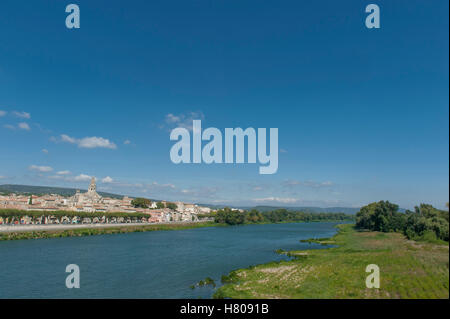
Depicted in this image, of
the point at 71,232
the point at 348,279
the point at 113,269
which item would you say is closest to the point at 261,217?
the point at 71,232

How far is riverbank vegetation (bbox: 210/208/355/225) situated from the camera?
118m

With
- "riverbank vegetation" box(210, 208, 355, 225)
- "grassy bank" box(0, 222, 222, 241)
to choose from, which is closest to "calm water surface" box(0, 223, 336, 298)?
"grassy bank" box(0, 222, 222, 241)

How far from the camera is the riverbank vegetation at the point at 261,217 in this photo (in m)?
118

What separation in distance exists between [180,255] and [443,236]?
111 feet

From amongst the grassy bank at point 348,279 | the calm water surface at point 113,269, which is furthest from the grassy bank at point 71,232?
the grassy bank at point 348,279

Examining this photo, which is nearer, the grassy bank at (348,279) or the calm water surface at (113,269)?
the grassy bank at (348,279)

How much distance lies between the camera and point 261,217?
13812cm

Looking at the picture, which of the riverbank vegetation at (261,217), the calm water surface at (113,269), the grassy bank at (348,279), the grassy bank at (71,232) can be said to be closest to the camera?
the grassy bank at (348,279)

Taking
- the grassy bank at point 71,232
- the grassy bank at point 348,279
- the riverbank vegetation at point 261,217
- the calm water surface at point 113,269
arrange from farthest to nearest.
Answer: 1. the riverbank vegetation at point 261,217
2. the grassy bank at point 71,232
3. the calm water surface at point 113,269
4. the grassy bank at point 348,279

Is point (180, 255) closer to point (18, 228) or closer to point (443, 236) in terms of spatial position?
A: point (443, 236)

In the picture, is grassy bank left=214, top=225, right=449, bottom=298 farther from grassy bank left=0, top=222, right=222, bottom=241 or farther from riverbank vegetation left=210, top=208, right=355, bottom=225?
riverbank vegetation left=210, top=208, right=355, bottom=225

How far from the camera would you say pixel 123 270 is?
29484 millimetres

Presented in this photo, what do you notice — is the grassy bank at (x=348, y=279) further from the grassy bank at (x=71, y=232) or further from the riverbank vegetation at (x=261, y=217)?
the riverbank vegetation at (x=261, y=217)
